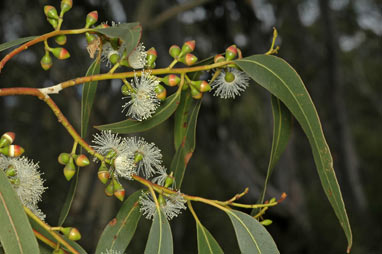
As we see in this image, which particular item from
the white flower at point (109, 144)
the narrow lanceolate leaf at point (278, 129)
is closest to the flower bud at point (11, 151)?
the white flower at point (109, 144)

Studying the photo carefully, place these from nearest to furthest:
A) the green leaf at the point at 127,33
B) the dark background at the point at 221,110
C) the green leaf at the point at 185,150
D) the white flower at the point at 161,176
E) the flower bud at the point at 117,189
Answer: the green leaf at the point at 127,33
the flower bud at the point at 117,189
the white flower at the point at 161,176
the green leaf at the point at 185,150
the dark background at the point at 221,110

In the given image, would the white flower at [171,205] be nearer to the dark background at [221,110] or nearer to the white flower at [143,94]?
the white flower at [143,94]

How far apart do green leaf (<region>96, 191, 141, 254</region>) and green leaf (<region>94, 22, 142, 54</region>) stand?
292mm

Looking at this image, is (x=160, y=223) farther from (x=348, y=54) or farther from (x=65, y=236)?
(x=348, y=54)

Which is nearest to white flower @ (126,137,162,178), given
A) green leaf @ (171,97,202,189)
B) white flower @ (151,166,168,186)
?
white flower @ (151,166,168,186)

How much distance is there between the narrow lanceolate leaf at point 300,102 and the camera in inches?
25.0

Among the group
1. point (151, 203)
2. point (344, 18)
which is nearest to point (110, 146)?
point (151, 203)

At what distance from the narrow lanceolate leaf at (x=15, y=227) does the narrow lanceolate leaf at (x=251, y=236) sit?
0.25 m

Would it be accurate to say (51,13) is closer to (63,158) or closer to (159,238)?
(63,158)

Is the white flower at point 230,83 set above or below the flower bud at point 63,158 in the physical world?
above

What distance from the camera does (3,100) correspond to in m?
3.06

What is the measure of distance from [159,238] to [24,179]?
0.20 meters

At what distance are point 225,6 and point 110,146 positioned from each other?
2319 mm

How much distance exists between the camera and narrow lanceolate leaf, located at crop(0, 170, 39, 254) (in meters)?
0.54
